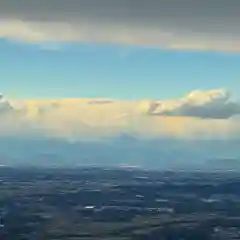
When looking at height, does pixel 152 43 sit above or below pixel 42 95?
above

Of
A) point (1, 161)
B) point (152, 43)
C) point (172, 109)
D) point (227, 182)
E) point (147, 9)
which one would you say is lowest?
point (227, 182)

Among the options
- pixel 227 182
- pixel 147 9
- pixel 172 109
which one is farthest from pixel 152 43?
pixel 227 182

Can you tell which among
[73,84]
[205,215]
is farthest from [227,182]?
[73,84]

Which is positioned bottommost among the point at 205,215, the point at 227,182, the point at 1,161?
the point at 205,215

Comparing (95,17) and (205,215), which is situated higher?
(95,17)

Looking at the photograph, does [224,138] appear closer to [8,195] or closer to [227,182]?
[227,182]

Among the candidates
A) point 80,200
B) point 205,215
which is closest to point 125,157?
point 80,200

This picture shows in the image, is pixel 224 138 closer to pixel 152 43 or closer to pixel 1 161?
pixel 152 43

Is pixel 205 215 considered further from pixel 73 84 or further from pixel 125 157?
pixel 73 84
